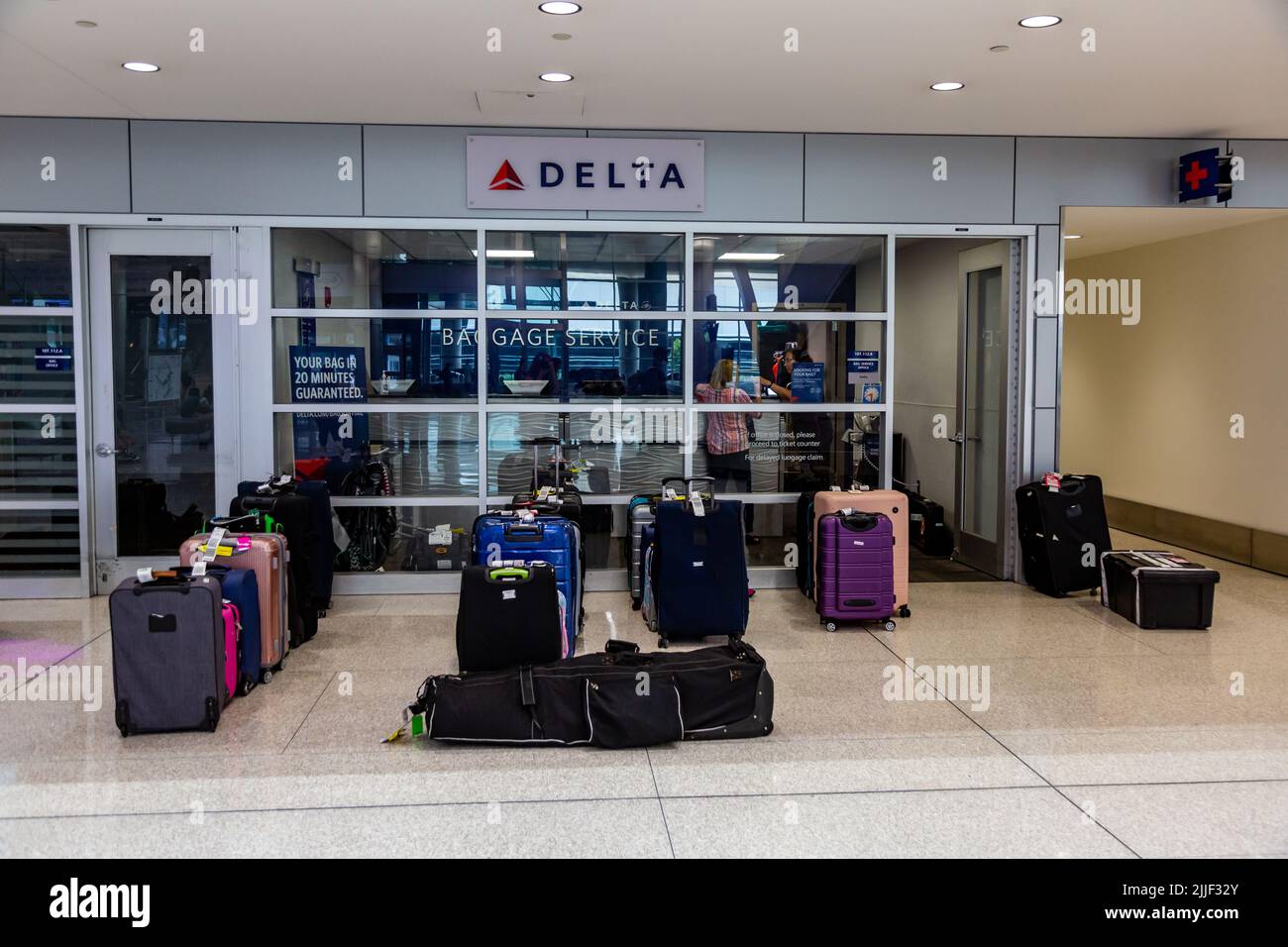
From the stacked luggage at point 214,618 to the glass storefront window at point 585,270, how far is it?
80.1 inches

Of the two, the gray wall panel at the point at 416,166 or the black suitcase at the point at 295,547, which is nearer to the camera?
the black suitcase at the point at 295,547

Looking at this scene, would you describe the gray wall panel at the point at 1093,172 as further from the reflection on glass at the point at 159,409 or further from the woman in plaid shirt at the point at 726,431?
the reflection on glass at the point at 159,409

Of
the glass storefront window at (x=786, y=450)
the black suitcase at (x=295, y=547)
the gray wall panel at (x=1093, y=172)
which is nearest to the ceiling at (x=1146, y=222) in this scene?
the gray wall panel at (x=1093, y=172)

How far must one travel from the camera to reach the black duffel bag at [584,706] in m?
4.13

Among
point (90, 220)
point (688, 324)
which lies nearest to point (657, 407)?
point (688, 324)

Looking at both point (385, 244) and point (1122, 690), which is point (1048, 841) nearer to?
point (1122, 690)

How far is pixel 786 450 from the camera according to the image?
724cm

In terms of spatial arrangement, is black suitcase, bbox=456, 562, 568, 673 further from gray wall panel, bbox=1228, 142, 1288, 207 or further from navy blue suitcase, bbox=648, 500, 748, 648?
gray wall panel, bbox=1228, 142, 1288, 207

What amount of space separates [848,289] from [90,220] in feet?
15.9

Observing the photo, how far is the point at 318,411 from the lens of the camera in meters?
6.88

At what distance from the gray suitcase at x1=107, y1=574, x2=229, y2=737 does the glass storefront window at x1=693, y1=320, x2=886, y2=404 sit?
3.75m

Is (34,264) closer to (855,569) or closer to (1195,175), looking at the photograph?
(855,569)

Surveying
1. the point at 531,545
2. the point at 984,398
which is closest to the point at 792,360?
the point at 984,398

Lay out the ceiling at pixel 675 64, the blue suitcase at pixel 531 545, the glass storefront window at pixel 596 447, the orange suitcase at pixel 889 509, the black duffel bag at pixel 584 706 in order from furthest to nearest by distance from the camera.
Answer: the glass storefront window at pixel 596 447 < the orange suitcase at pixel 889 509 < the blue suitcase at pixel 531 545 < the ceiling at pixel 675 64 < the black duffel bag at pixel 584 706
